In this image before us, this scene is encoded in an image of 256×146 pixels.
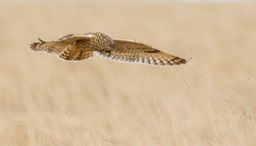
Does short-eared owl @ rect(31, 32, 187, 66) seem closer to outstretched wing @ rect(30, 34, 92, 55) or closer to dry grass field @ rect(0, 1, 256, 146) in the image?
outstretched wing @ rect(30, 34, 92, 55)

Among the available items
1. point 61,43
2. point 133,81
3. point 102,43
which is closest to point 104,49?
point 102,43

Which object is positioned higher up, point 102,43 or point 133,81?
point 102,43

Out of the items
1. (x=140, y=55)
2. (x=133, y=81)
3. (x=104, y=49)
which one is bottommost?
(x=133, y=81)

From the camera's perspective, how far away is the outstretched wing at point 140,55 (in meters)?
5.02

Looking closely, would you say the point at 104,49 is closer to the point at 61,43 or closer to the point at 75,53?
the point at 75,53

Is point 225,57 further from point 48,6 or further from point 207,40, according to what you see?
point 48,6

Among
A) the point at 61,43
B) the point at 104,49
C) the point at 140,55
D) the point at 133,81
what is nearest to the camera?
the point at 104,49

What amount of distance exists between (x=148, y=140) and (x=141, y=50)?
120 cm

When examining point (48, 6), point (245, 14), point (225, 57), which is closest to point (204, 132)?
point (225, 57)

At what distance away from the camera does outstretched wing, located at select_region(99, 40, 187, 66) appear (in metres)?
5.02

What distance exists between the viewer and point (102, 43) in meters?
4.76

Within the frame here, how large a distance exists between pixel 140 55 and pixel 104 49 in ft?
1.51

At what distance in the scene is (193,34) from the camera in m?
15.0

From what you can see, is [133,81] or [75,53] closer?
[75,53]
